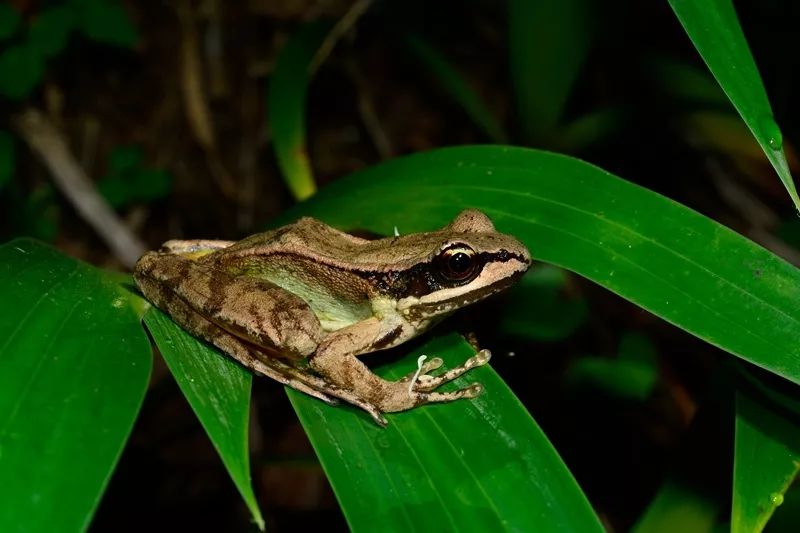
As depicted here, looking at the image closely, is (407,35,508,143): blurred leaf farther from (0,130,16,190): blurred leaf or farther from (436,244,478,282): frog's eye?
(0,130,16,190): blurred leaf

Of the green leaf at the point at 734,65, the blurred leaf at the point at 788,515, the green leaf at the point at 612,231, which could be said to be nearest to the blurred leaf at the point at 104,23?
the green leaf at the point at 612,231

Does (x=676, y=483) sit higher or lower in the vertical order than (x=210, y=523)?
lower

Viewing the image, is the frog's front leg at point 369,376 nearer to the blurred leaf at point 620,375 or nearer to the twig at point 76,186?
the blurred leaf at point 620,375

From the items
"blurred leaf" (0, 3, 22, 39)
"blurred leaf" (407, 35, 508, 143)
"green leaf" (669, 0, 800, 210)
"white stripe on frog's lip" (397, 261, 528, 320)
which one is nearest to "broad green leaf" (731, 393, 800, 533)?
"green leaf" (669, 0, 800, 210)

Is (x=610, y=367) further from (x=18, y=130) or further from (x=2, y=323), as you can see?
(x=18, y=130)

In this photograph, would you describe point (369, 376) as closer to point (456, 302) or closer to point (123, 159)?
point (456, 302)

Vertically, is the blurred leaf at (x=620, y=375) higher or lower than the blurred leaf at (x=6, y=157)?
lower

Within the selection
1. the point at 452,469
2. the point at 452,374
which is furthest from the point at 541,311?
the point at 452,469

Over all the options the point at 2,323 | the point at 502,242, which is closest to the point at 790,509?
the point at 502,242

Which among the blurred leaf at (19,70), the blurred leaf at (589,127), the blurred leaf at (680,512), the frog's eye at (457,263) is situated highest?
the blurred leaf at (19,70)
